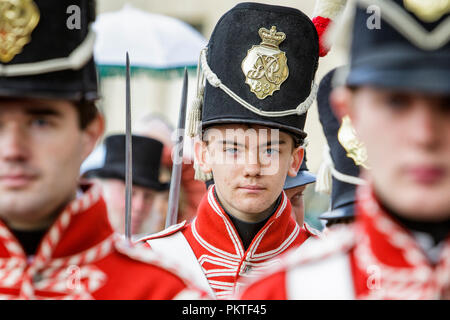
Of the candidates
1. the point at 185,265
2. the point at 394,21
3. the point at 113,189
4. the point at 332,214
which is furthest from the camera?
the point at 113,189

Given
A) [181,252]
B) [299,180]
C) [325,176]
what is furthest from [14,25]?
[299,180]

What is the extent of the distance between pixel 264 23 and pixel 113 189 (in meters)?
2.68

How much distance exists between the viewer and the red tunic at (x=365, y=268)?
2232mm

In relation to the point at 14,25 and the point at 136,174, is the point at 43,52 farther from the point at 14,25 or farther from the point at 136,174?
the point at 136,174

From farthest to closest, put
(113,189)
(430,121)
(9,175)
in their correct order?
(113,189) → (9,175) → (430,121)

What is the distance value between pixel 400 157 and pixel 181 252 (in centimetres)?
203

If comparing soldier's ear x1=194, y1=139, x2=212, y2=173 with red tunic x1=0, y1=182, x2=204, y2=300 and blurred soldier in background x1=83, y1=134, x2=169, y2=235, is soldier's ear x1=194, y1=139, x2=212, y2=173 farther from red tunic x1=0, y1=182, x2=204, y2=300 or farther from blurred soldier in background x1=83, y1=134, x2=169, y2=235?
blurred soldier in background x1=83, y1=134, x2=169, y2=235

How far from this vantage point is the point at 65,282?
Result: 260cm

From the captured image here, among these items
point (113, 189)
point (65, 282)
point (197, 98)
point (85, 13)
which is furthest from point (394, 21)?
point (113, 189)

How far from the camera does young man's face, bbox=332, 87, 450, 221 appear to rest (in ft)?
7.07

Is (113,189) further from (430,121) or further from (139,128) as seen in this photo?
(430,121)

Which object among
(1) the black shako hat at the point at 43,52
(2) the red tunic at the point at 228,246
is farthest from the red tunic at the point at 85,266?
(2) the red tunic at the point at 228,246

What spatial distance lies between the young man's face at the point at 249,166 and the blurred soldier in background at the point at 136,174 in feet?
7.90

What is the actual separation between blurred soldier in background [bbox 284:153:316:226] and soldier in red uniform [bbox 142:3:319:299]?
753 mm
